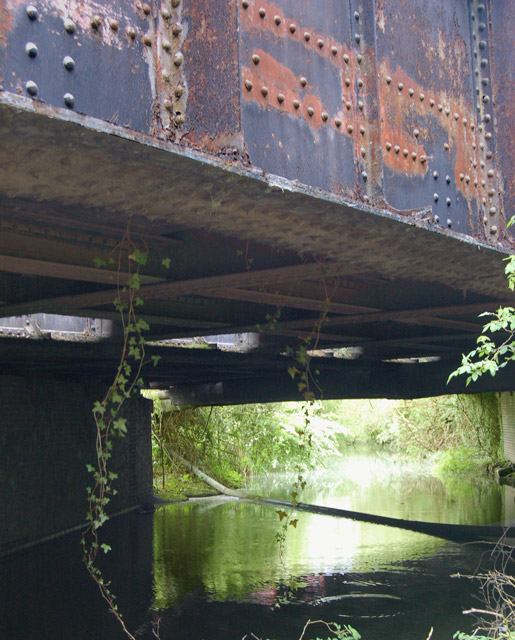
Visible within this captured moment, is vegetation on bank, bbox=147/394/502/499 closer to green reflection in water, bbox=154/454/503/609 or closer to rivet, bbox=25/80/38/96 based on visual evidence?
green reflection in water, bbox=154/454/503/609

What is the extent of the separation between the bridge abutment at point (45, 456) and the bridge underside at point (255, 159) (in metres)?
5.76

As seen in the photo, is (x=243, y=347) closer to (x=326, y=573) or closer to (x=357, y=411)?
(x=326, y=573)

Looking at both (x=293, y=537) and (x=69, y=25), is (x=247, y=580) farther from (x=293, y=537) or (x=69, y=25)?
(x=69, y=25)

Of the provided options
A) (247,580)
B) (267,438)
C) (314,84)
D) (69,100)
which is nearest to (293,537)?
(247,580)

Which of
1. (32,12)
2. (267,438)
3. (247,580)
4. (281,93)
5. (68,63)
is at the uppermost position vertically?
(281,93)

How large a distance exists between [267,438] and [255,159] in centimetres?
1924

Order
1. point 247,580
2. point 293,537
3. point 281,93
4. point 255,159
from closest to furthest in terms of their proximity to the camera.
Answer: point 255,159 → point 281,93 → point 247,580 → point 293,537

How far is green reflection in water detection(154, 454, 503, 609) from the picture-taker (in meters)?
10.1

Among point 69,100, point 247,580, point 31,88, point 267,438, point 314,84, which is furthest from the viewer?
point 267,438

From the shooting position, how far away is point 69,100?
269 cm

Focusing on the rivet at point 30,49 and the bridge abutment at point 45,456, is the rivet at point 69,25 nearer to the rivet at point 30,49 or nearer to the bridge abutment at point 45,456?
the rivet at point 30,49

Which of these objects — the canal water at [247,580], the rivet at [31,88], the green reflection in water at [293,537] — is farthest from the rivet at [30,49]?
the green reflection in water at [293,537]

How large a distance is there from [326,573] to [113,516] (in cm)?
718

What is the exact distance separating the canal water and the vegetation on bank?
4033mm
